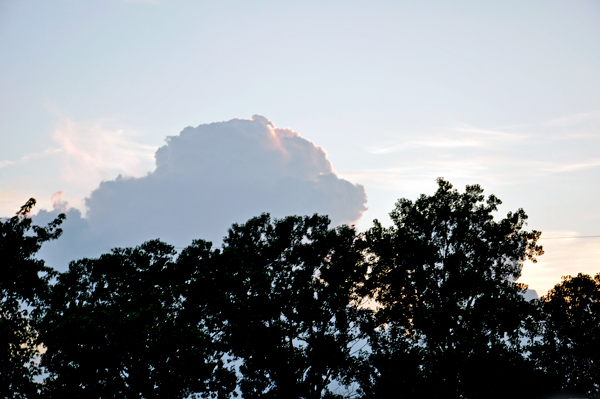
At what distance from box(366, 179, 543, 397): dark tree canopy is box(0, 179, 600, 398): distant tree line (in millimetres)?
95

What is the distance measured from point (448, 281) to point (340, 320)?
358 inches

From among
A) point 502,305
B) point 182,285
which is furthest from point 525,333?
point 182,285

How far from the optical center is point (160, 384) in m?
24.8

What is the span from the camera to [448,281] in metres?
31.0

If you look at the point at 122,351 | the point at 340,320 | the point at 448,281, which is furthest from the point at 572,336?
the point at 122,351

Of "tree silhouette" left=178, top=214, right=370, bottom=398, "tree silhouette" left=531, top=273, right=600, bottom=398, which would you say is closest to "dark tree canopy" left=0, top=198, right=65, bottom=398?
"tree silhouette" left=178, top=214, right=370, bottom=398

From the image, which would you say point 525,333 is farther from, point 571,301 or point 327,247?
point 327,247

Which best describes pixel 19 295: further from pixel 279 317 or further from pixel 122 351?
pixel 279 317

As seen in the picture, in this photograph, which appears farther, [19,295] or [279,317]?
[279,317]

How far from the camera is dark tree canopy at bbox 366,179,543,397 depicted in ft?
92.7

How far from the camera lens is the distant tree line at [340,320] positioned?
24359 mm

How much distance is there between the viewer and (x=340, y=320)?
34.2 meters

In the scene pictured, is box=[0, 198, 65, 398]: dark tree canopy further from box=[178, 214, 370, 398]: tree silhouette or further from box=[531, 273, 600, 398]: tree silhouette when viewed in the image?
box=[531, 273, 600, 398]: tree silhouette

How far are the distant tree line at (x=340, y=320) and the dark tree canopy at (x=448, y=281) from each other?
0.31 ft
